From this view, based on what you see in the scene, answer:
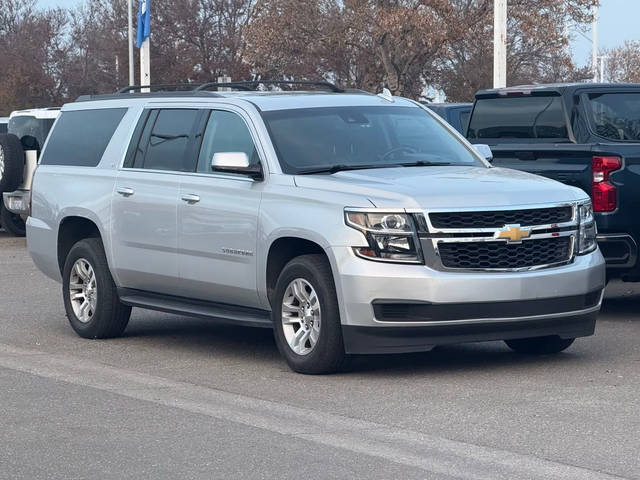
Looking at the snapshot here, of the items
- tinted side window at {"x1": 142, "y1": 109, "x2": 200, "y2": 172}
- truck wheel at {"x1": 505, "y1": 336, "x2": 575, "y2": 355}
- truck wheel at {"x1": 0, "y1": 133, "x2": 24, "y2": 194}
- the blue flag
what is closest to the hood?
truck wheel at {"x1": 505, "y1": 336, "x2": 575, "y2": 355}

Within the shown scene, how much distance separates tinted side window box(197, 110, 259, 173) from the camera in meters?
9.51

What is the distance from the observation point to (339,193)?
8.54 metres

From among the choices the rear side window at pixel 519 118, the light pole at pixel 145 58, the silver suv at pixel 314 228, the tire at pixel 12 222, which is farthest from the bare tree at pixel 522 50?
the silver suv at pixel 314 228

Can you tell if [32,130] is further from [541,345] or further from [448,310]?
[448,310]

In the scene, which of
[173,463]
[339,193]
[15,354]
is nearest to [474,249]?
[339,193]

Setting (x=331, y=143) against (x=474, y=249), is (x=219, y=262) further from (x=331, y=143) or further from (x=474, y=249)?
(x=474, y=249)

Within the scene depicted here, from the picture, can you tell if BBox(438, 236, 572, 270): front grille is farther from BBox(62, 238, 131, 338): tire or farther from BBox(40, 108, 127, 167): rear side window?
BBox(40, 108, 127, 167): rear side window

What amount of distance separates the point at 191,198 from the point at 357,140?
48.3 inches

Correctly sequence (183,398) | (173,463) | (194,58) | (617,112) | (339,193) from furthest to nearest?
(194,58), (617,112), (339,193), (183,398), (173,463)

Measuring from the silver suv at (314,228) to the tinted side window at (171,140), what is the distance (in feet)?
0.05

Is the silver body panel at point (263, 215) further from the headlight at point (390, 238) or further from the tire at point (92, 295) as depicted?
the tire at point (92, 295)

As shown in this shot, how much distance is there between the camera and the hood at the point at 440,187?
8344mm

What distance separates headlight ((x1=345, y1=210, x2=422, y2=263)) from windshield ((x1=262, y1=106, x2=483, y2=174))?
960 millimetres

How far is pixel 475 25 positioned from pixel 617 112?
31.0 metres
